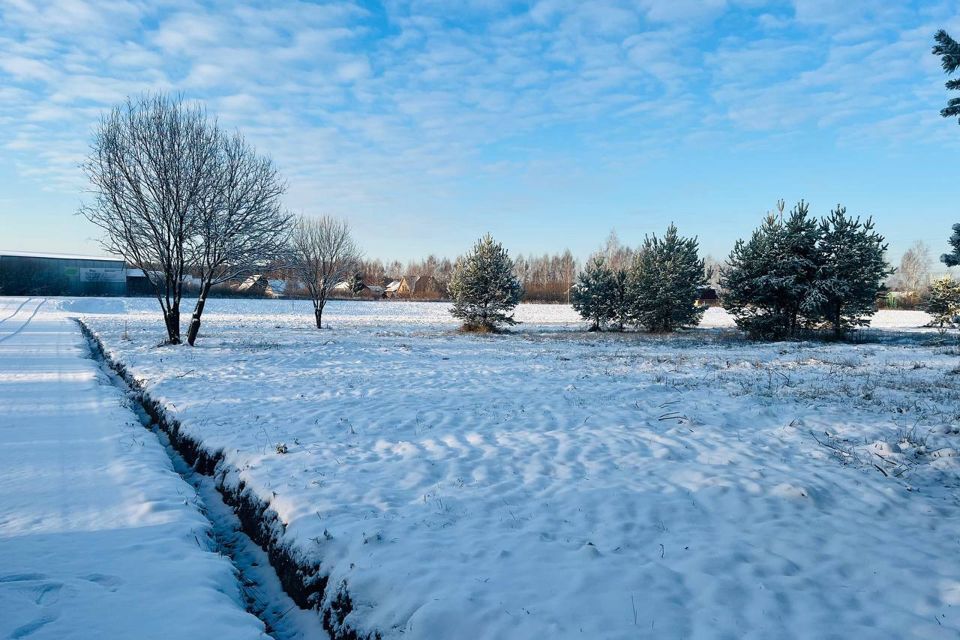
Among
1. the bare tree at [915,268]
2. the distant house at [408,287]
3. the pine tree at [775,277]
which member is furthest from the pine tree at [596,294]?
the bare tree at [915,268]

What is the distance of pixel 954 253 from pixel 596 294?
24.8 meters

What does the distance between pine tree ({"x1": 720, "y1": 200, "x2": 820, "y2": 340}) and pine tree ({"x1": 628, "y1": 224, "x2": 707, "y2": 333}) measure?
11.5 feet

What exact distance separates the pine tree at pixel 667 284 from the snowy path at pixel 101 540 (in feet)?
86.3

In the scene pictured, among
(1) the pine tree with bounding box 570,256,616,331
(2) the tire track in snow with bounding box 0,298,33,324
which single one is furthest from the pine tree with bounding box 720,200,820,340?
(2) the tire track in snow with bounding box 0,298,33,324

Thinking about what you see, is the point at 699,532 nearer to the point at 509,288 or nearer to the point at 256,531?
the point at 256,531

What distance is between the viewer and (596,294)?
33.2 meters

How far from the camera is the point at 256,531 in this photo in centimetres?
554

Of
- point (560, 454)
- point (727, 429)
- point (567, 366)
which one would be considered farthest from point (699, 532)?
point (567, 366)

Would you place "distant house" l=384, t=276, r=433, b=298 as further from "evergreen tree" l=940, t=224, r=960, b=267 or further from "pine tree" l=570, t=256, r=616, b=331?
"evergreen tree" l=940, t=224, r=960, b=267

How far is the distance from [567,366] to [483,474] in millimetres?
8757

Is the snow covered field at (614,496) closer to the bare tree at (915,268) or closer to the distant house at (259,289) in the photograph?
the distant house at (259,289)

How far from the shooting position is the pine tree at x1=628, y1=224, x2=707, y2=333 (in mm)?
29359

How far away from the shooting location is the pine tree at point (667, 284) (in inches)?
1156

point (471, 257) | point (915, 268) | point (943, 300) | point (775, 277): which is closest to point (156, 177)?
point (471, 257)
